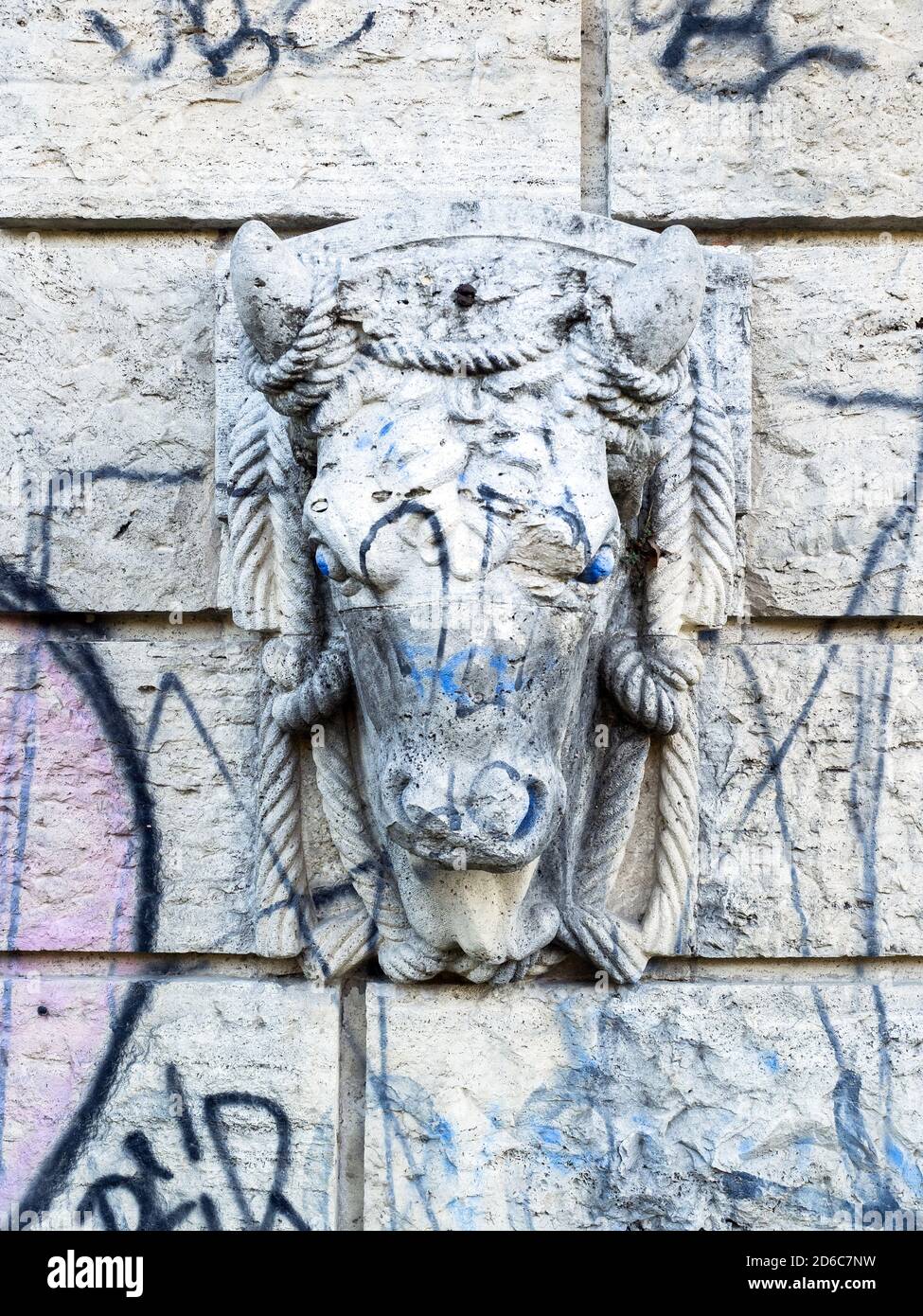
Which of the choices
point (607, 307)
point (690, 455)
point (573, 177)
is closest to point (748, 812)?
point (690, 455)

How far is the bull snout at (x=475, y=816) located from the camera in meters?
1.63

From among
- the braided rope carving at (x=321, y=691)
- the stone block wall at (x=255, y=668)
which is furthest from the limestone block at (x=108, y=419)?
the braided rope carving at (x=321, y=691)

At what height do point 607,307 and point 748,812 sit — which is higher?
point 607,307

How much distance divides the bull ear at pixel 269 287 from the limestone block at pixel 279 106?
0.40 meters

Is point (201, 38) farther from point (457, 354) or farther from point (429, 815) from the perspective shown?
point (429, 815)

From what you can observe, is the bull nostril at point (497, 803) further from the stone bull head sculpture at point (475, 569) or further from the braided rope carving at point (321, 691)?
the braided rope carving at point (321, 691)

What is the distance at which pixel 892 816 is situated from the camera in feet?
6.80

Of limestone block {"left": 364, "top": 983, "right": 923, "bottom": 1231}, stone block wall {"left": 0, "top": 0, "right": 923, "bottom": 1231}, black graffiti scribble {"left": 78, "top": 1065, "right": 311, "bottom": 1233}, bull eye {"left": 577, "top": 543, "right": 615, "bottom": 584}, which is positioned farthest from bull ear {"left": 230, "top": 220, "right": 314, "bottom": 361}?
black graffiti scribble {"left": 78, "top": 1065, "right": 311, "bottom": 1233}

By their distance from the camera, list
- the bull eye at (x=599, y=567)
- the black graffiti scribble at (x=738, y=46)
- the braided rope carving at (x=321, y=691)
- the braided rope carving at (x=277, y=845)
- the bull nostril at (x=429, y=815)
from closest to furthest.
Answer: the bull nostril at (x=429, y=815)
the bull eye at (x=599, y=567)
the braided rope carving at (x=321, y=691)
the braided rope carving at (x=277, y=845)
the black graffiti scribble at (x=738, y=46)

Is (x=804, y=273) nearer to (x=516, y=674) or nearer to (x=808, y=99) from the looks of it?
(x=808, y=99)

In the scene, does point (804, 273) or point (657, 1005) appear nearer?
point (657, 1005)

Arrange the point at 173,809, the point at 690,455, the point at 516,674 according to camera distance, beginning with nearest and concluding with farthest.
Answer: the point at 516,674
the point at 690,455
the point at 173,809

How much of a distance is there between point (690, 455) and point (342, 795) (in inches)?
28.4

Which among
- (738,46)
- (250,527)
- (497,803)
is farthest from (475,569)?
(738,46)
